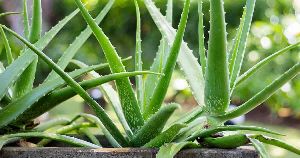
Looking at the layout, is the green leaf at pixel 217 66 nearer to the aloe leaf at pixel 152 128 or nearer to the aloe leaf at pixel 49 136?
the aloe leaf at pixel 152 128

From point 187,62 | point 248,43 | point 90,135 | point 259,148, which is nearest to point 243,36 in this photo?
point 187,62

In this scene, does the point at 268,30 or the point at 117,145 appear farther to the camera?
the point at 268,30

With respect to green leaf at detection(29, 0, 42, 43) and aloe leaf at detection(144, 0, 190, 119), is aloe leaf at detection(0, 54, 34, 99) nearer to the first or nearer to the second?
green leaf at detection(29, 0, 42, 43)

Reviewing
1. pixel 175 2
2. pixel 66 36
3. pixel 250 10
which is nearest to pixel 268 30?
pixel 175 2

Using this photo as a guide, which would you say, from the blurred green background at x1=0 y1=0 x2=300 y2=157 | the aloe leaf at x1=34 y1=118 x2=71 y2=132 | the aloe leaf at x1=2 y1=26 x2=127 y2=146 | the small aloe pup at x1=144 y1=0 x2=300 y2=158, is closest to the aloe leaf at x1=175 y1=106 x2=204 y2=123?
the small aloe pup at x1=144 y1=0 x2=300 y2=158

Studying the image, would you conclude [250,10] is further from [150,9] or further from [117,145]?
[117,145]

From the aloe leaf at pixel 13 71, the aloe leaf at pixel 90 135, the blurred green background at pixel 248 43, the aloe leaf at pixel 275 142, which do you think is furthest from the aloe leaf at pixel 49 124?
the blurred green background at pixel 248 43
